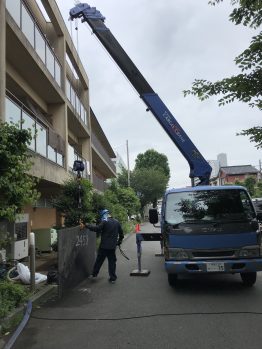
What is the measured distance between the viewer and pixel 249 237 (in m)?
8.44

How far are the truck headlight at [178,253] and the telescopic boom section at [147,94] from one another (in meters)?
4.04

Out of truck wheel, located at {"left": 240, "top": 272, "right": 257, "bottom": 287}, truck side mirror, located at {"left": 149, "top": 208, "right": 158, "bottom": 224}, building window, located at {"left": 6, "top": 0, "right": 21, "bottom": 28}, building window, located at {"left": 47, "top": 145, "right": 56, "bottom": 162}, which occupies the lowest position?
truck wheel, located at {"left": 240, "top": 272, "right": 257, "bottom": 287}

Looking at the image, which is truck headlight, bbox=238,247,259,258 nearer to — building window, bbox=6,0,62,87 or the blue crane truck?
the blue crane truck

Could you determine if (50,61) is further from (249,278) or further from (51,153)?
(249,278)

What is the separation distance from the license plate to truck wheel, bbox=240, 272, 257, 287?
109 cm

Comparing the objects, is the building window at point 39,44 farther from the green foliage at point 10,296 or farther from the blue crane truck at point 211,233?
the green foliage at point 10,296

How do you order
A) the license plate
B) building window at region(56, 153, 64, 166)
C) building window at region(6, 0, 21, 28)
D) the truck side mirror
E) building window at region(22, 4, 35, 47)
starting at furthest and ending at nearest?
1. building window at region(56, 153, 64, 166)
2. building window at region(22, 4, 35, 47)
3. building window at region(6, 0, 21, 28)
4. the truck side mirror
5. the license plate

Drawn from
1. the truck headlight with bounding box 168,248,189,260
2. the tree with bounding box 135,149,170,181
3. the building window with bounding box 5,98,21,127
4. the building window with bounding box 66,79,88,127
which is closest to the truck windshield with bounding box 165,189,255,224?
the truck headlight with bounding box 168,248,189,260

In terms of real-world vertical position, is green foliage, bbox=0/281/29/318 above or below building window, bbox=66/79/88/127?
below

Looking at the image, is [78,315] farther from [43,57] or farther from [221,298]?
[43,57]

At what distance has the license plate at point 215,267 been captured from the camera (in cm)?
827

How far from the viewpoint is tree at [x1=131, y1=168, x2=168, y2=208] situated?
64188 mm

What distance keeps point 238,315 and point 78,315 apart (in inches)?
101

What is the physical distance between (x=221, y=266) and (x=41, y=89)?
10897 millimetres
